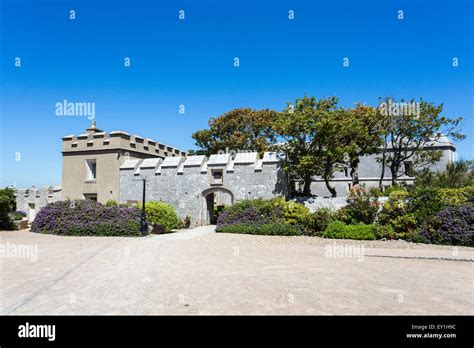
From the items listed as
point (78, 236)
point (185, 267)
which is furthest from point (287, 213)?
point (78, 236)

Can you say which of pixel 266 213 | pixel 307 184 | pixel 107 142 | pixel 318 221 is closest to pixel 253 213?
pixel 266 213

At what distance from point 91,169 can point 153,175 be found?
591 cm

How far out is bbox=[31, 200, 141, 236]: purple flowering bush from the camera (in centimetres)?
1477

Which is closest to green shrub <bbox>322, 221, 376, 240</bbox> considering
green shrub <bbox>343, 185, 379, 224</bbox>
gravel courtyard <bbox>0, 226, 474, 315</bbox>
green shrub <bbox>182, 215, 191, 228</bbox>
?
green shrub <bbox>343, 185, 379, 224</bbox>

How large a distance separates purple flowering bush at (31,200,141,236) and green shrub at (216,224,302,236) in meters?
4.72

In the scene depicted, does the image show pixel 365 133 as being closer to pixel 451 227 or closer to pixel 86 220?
pixel 451 227

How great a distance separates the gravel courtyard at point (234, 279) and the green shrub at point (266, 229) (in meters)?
3.00

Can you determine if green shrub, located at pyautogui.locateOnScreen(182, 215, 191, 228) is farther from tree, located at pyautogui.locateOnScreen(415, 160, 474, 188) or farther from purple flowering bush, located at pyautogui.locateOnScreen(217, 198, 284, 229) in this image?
tree, located at pyautogui.locateOnScreen(415, 160, 474, 188)

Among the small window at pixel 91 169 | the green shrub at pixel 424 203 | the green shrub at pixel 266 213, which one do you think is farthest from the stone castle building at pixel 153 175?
the green shrub at pixel 424 203

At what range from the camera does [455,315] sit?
476cm

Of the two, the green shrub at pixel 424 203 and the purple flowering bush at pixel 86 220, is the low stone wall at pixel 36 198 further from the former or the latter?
the green shrub at pixel 424 203

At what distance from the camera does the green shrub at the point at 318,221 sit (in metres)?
14.9

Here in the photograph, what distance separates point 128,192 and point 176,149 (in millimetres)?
7997
